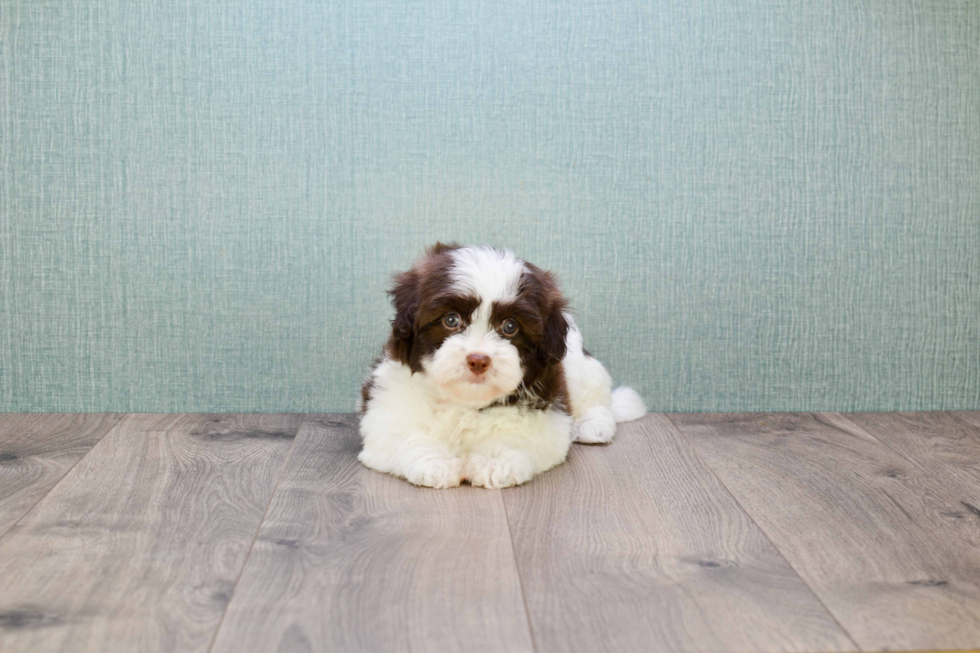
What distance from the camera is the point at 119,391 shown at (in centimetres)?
266

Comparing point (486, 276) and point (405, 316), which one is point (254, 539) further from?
point (486, 276)

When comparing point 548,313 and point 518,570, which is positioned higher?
point 548,313

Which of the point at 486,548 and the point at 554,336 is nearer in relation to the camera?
the point at 486,548

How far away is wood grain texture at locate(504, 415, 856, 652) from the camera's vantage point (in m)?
1.32

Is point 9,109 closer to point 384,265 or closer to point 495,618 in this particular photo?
point 384,265

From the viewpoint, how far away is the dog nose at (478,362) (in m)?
1.92

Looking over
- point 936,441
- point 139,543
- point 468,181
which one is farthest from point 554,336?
point 936,441

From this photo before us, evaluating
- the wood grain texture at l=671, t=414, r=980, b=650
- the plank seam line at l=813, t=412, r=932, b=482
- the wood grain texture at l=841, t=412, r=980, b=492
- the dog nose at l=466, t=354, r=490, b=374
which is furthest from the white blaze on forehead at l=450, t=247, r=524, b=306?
the wood grain texture at l=841, t=412, r=980, b=492

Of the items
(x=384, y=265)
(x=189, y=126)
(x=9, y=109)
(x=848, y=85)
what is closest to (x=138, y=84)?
(x=189, y=126)

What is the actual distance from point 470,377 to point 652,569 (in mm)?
616

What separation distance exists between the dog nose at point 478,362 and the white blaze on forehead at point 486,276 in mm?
112

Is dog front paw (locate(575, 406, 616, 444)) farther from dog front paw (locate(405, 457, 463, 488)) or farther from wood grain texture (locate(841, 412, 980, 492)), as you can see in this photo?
wood grain texture (locate(841, 412, 980, 492))

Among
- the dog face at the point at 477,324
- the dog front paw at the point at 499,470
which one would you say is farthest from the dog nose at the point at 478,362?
the dog front paw at the point at 499,470

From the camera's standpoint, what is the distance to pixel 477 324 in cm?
199
